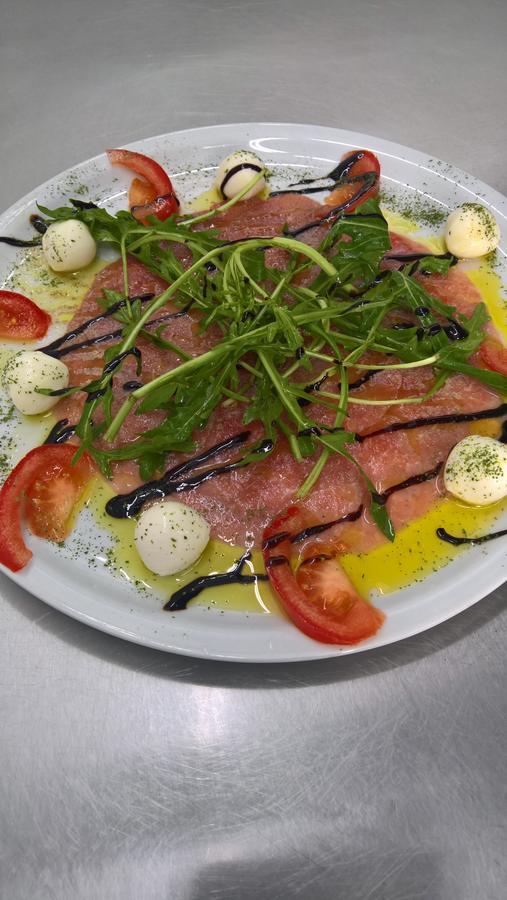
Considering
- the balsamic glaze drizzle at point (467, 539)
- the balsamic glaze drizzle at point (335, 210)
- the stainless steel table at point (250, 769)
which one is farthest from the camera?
the balsamic glaze drizzle at point (335, 210)

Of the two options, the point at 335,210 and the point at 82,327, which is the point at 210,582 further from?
the point at 335,210

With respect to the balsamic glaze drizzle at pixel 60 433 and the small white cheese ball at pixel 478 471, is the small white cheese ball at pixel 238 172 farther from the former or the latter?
the small white cheese ball at pixel 478 471

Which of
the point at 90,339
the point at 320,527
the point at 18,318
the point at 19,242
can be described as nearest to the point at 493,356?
the point at 320,527

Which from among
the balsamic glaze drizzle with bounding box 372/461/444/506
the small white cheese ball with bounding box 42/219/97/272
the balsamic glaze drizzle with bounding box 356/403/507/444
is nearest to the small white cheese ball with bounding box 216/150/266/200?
the small white cheese ball with bounding box 42/219/97/272

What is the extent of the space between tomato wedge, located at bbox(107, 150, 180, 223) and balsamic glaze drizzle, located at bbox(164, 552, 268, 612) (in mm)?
1494

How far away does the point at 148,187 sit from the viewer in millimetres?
2625

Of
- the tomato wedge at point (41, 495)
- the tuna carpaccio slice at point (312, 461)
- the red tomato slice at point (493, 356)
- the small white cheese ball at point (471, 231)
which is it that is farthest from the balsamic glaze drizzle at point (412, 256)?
the tomato wedge at point (41, 495)

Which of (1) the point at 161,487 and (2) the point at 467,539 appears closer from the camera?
(2) the point at 467,539

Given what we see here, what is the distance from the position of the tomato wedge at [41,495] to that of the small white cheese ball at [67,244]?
83 centimetres

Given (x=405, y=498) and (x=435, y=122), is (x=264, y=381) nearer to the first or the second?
(x=405, y=498)

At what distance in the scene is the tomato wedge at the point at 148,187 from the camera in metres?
2.53

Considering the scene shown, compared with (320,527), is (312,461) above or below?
above

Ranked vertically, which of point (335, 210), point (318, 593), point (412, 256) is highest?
point (335, 210)

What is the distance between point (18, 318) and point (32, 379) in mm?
396
